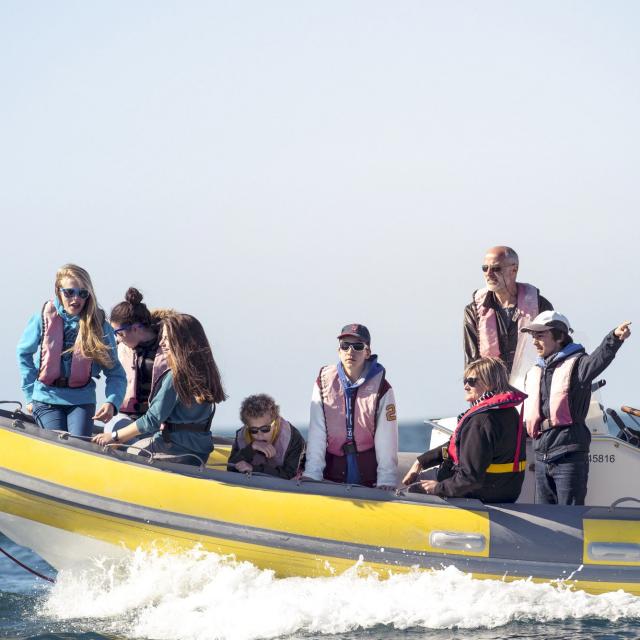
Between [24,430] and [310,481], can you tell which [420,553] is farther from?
[24,430]

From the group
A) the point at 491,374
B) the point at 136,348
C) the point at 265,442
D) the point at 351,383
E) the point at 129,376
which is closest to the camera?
the point at 491,374

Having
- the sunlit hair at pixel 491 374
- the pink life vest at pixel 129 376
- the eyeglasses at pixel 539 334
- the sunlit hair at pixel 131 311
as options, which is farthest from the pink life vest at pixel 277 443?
the eyeglasses at pixel 539 334

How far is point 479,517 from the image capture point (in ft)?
19.5

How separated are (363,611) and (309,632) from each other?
312mm

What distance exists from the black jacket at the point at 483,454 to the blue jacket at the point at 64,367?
201 cm

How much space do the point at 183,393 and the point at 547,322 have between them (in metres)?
2.01

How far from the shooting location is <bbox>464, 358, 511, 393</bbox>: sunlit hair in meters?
5.46

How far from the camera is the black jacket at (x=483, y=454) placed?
18.0 feet

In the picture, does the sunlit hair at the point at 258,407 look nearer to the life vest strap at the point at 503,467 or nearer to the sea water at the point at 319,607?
the sea water at the point at 319,607

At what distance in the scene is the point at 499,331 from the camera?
636cm

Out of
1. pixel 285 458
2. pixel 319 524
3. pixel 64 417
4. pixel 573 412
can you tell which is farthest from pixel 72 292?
pixel 573 412

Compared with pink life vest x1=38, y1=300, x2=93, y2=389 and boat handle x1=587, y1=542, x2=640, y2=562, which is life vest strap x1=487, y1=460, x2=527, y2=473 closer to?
boat handle x1=587, y1=542, x2=640, y2=562

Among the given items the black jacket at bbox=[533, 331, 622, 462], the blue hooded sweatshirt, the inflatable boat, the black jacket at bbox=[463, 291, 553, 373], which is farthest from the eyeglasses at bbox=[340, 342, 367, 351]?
the black jacket at bbox=[533, 331, 622, 462]

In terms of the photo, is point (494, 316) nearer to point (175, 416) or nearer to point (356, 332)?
point (356, 332)
